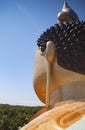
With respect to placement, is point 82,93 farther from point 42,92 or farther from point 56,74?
point 42,92

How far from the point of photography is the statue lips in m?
5.16

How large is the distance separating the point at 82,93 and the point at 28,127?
53.9 inches

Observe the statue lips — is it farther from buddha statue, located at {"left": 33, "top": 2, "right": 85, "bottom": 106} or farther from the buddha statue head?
the buddha statue head

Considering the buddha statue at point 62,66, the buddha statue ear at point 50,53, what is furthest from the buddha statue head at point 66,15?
the buddha statue ear at point 50,53

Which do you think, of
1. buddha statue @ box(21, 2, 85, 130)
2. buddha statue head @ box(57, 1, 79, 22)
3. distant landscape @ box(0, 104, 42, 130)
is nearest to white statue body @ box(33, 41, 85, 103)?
buddha statue @ box(21, 2, 85, 130)

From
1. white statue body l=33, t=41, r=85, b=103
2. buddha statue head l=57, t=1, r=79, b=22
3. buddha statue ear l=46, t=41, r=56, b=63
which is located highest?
buddha statue head l=57, t=1, r=79, b=22

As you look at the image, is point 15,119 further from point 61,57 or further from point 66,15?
point 61,57

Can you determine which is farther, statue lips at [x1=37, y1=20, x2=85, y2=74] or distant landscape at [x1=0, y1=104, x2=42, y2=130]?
distant landscape at [x1=0, y1=104, x2=42, y2=130]

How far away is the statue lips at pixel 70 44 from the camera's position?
516 centimetres

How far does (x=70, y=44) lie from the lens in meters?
5.28

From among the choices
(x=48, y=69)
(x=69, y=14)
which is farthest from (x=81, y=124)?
(x=69, y=14)

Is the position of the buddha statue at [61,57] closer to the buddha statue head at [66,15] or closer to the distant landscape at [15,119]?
the buddha statue head at [66,15]

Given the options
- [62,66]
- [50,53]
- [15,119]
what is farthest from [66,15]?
[15,119]

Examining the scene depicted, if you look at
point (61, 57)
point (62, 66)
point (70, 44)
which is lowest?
point (62, 66)
